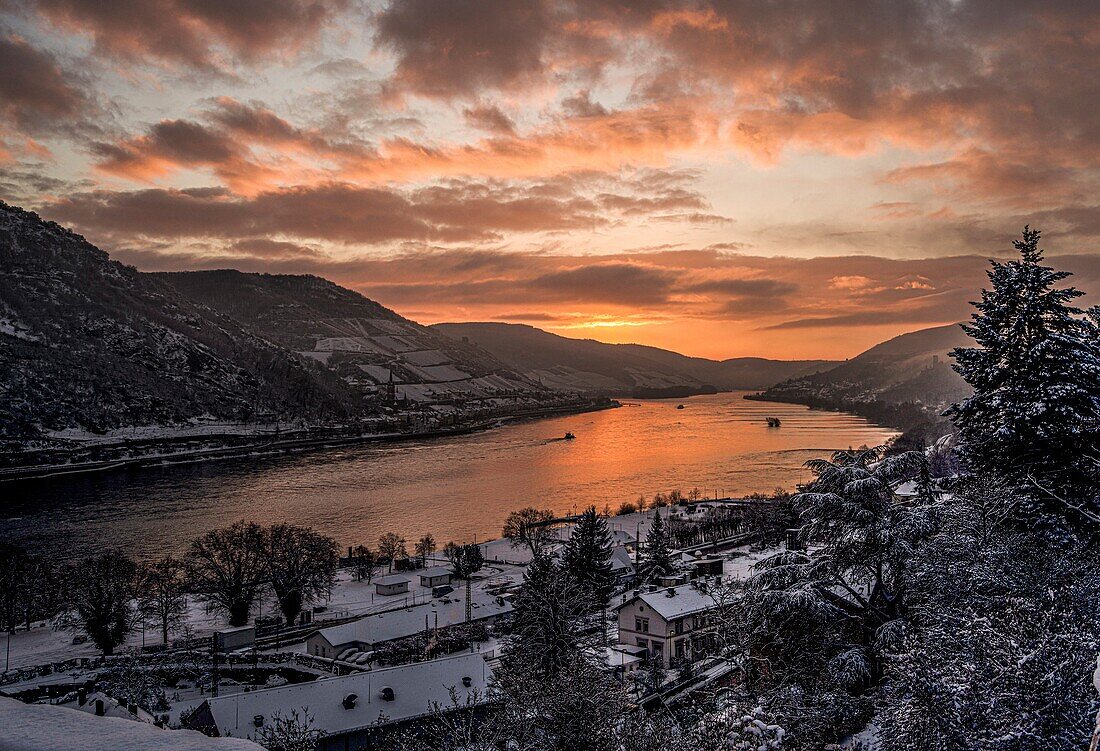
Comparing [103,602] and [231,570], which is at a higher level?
[103,602]

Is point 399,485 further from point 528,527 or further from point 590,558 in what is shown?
point 590,558

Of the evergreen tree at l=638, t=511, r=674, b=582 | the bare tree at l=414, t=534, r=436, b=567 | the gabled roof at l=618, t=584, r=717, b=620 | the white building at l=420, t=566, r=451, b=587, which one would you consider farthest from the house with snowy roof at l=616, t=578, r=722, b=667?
Answer: the bare tree at l=414, t=534, r=436, b=567

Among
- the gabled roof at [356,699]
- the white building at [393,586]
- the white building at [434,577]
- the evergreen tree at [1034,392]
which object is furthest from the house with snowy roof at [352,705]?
the white building at [434,577]

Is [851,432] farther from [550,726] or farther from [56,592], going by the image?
[550,726]

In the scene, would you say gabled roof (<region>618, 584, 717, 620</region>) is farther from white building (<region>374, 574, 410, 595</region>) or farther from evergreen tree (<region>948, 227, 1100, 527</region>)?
evergreen tree (<region>948, 227, 1100, 527</region>)

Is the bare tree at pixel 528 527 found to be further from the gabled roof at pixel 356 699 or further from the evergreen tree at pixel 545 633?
the gabled roof at pixel 356 699

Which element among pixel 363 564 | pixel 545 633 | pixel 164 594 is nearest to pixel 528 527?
pixel 363 564
